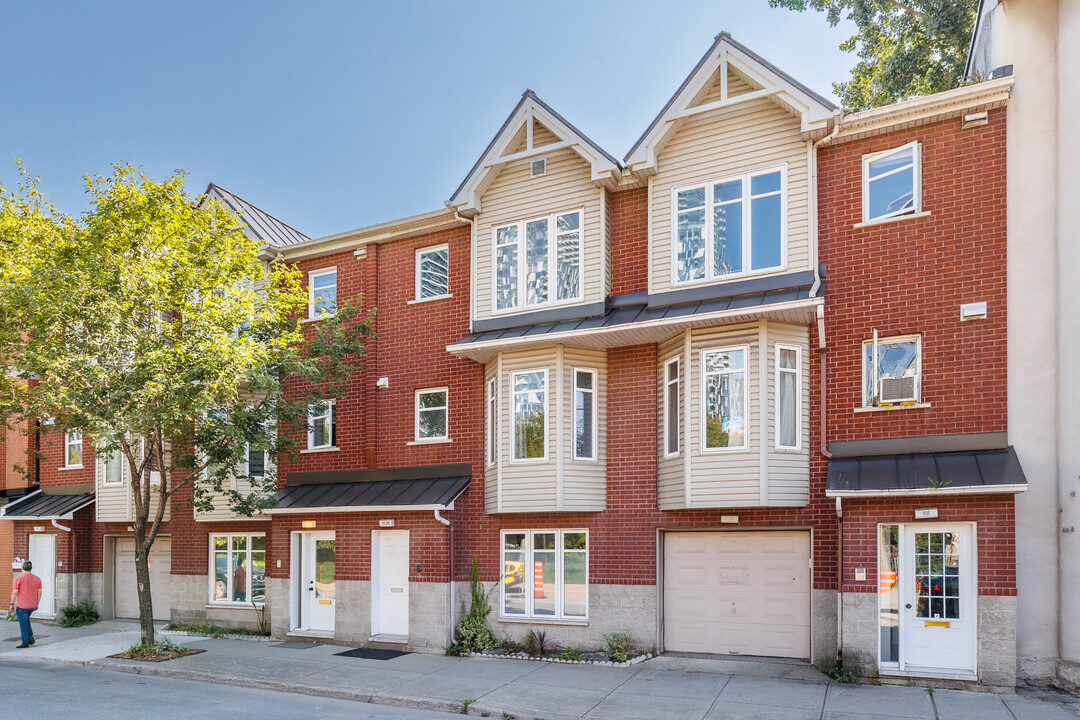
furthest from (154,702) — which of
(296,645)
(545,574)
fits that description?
(545,574)

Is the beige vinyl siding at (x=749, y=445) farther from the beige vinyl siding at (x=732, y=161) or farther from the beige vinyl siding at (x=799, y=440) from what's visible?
the beige vinyl siding at (x=732, y=161)

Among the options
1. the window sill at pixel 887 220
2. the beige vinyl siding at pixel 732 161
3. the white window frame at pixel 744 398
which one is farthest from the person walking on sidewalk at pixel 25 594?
the window sill at pixel 887 220

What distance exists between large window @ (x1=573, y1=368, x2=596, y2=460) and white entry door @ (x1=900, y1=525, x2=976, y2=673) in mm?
5364

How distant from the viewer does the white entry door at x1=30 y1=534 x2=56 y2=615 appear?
20828mm

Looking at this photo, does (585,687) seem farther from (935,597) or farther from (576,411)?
(935,597)

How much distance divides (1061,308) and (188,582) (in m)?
18.0

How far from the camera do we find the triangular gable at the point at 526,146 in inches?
575

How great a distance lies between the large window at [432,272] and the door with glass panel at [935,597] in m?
9.68

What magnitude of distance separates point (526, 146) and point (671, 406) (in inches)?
225

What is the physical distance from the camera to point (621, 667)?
13.2 meters

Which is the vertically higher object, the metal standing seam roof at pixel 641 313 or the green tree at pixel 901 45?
the green tree at pixel 901 45

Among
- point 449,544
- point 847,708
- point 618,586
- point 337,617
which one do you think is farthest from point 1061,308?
point 337,617

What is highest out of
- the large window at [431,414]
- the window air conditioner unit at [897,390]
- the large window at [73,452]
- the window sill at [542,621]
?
the window air conditioner unit at [897,390]

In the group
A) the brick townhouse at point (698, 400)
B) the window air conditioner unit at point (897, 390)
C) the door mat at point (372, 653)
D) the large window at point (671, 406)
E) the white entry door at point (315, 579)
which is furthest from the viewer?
the white entry door at point (315, 579)
